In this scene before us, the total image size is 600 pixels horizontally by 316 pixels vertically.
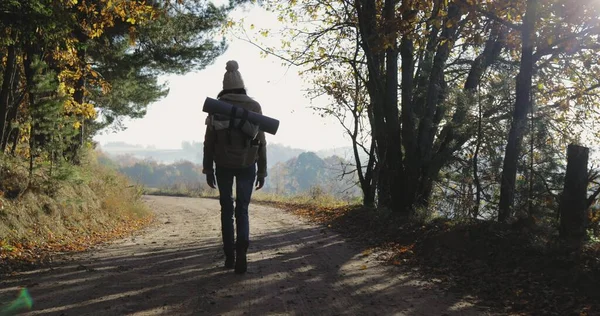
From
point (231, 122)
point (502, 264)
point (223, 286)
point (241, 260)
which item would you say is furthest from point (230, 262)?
point (502, 264)

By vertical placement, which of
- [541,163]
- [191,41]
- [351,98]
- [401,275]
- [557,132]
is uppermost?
[191,41]

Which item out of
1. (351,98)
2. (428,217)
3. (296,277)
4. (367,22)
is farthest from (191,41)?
(296,277)

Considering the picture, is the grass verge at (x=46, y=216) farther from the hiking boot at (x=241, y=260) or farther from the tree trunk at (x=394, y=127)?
the tree trunk at (x=394, y=127)

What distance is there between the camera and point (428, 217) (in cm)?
805

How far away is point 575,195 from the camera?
535 cm

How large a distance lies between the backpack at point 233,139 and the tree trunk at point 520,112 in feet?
12.5

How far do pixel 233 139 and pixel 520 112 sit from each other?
14.1ft

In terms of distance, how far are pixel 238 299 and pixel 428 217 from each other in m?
5.00

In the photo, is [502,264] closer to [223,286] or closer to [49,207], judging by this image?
[223,286]

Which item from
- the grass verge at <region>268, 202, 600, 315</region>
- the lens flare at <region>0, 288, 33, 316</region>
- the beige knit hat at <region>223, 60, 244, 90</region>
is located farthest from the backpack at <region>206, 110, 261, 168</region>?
the grass verge at <region>268, 202, 600, 315</region>

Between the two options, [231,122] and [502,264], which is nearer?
[231,122]

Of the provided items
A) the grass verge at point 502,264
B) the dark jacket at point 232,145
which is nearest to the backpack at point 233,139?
the dark jacket at point 232,145

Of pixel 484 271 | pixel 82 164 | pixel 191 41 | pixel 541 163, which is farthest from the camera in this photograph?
pixel 191 41

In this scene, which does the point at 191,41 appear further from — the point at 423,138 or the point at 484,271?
the point at 484,271
